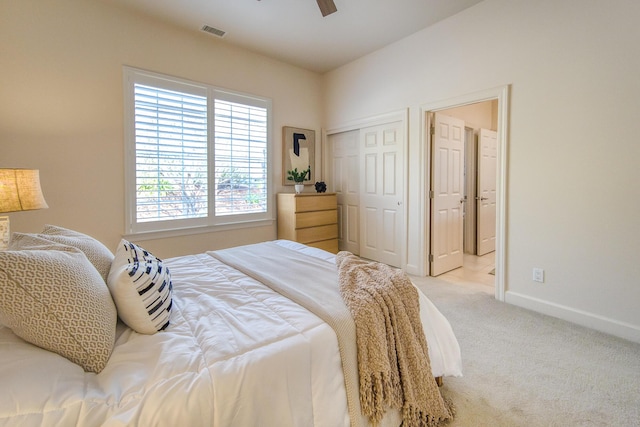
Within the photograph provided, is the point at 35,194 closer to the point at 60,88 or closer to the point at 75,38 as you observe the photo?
the point at 60,88

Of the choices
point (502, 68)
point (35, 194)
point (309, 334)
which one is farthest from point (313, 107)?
point (309, 334)

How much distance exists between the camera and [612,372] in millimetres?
1779

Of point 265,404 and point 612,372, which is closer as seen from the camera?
point 265,404

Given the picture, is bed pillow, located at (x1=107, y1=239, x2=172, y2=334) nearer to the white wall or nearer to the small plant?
the white wall

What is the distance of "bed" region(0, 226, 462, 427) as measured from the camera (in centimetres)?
75

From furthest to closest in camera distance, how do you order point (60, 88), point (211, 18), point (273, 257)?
1. point (211, 18)
2. point (60, 88)
3. point (273, 257)

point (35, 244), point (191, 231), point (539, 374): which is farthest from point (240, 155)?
point (539, 374)

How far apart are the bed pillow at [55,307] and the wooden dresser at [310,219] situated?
3.02 m

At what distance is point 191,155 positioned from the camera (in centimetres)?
344

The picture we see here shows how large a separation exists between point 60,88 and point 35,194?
4.40 ft

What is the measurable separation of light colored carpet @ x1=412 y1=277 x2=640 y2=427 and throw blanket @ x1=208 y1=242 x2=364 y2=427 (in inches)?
28.2

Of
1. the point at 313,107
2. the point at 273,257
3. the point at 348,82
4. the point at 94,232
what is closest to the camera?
the point at 273,257

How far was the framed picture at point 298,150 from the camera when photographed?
4.31 m

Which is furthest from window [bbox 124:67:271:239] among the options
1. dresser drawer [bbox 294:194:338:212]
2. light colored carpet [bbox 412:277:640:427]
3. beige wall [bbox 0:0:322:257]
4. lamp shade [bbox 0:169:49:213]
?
light colored carpet [bbox 412:277:640:427]
